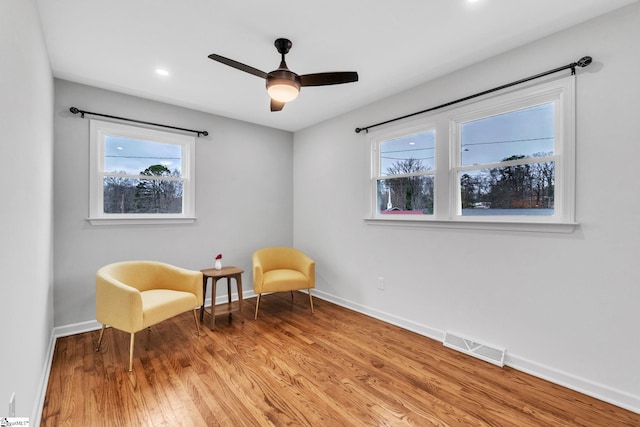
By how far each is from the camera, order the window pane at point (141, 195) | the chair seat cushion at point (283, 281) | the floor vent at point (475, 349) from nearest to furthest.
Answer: the floor vent at point (475, 349)
the window pane at point (141, 195)
the chair seat cushion at point (283, 281)

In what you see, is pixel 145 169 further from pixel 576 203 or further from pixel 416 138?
pixel 576 203

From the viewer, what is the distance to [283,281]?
145 inches

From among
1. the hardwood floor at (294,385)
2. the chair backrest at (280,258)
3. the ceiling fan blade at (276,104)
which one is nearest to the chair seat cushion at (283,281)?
the chair backrest at (280,258)

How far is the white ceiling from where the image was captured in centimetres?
205

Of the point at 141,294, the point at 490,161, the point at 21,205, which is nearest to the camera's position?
the point at 21,205

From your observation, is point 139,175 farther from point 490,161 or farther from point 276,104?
point 490,161

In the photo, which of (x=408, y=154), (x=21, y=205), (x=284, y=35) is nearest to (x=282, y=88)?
(x=284, y=35)

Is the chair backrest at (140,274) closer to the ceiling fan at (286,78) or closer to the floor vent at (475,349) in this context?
the ceiling fan at (286,78)

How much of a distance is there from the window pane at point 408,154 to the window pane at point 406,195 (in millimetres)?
117

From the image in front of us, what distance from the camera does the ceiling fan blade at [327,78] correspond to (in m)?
2.25

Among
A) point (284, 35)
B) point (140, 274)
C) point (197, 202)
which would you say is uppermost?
point (284, 35)

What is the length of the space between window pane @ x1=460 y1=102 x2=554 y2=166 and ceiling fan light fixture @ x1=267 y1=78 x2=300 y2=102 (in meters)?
1.74

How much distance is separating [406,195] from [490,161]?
965 millimetres

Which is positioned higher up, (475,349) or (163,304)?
(163,304)
